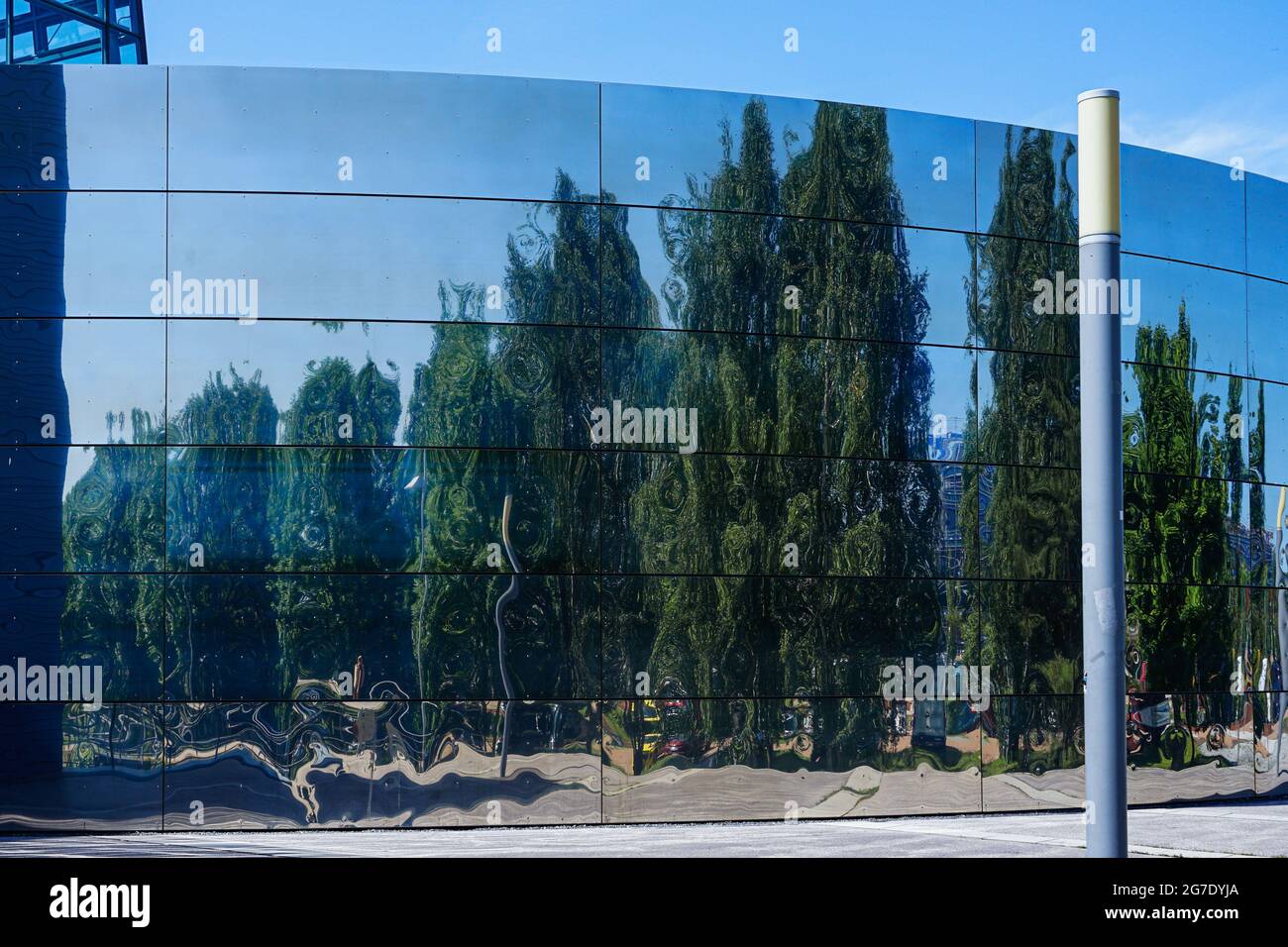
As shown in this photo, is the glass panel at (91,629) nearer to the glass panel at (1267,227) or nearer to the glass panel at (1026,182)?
the glass panel at (1026,182)

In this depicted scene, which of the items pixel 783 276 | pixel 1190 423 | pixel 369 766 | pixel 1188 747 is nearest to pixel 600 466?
pixel 783 276

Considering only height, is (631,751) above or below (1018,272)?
below

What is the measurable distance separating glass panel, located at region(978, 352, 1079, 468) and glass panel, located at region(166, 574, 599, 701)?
5.89m

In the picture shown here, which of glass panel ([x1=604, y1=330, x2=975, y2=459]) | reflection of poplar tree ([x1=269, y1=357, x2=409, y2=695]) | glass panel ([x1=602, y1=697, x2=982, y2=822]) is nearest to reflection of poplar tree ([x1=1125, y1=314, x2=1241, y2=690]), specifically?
glass panel ([x1=604, y1=330, x2=975, y2=459])

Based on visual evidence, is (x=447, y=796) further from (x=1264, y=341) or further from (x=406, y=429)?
(x=1264, y=341)

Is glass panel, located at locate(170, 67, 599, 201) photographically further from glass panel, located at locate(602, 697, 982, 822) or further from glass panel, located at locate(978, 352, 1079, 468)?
glass panel, located at locate(602, 697, 982, 822)

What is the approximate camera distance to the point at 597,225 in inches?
621

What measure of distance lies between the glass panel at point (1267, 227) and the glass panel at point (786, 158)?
4.83 metres

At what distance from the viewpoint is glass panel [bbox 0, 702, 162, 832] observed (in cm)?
1463

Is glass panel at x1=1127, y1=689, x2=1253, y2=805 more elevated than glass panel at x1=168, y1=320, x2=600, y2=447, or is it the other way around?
glass panel at x1=168, y1=320, x2=600, y2=447

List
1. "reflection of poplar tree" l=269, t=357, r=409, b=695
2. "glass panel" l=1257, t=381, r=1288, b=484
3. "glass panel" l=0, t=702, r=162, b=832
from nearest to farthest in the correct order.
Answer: "glass panel" l=0, t=702, r=162, b=832
"reflection of poplar tree" l=269, t=357, r=409, b=695
"glass panel" l=1257, t=381, r=1288, b=484
